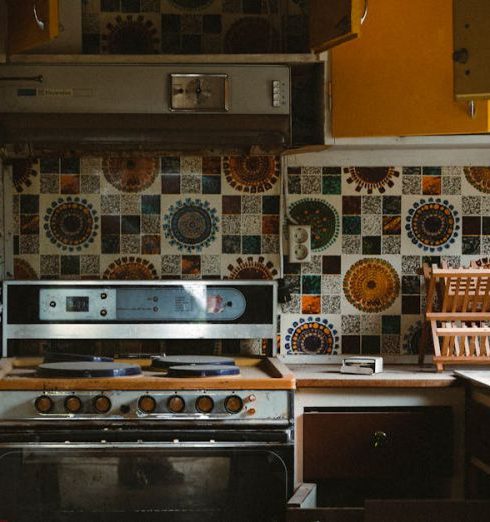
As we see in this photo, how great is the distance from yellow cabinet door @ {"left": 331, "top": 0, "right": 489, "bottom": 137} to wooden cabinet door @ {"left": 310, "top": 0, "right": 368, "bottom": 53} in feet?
0.35

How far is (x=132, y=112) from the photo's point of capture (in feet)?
9.20

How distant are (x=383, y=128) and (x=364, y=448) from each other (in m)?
1.07

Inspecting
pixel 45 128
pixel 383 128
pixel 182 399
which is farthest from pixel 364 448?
pixel 45 128

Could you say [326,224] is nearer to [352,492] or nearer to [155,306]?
[155,306]

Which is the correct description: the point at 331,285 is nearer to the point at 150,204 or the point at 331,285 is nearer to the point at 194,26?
the point at 150,204

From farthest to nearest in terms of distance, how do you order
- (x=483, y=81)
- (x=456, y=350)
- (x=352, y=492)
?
1. (x=456, y=350)
2. (x=352, y=492)
3. (x=483, y=81)

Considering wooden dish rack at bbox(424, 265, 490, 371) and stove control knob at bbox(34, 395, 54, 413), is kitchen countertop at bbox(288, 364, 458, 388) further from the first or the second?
stove control knob at bbox(34, 395, 54, 413)

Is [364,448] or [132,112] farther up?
[132,112]

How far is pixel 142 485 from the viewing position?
2.46 m

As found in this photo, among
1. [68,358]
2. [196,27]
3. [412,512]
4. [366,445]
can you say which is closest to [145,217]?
[68,358]

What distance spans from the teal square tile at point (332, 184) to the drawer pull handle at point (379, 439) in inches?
39.7

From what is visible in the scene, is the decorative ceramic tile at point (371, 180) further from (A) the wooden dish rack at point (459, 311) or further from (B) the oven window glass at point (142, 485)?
(B) the oven window glass at point (142, 485)

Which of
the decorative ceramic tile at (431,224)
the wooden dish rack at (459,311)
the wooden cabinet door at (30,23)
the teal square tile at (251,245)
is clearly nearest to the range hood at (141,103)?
the wooden cabinet door at (30,23)

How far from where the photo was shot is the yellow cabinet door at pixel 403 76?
8.80ft
